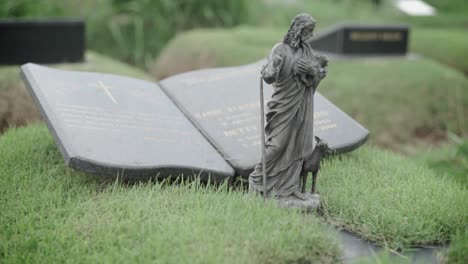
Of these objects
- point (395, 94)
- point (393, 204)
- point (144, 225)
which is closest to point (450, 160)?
point (395, 94)

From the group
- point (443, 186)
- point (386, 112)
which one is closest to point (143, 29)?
point (386, 112)

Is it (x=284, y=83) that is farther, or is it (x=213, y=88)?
(x=213, y=88)

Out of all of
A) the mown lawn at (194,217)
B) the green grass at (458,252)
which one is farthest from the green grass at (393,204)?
the green grass at (458,252)

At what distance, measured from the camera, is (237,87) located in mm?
4457

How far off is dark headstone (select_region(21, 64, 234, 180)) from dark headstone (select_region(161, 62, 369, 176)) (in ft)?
0.30

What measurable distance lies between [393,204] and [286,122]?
0.78 m

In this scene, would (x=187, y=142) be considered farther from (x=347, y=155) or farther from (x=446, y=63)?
(x=446, y=63)

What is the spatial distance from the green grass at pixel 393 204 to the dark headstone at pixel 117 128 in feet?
2.27

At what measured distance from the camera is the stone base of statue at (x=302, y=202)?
3.18 metres

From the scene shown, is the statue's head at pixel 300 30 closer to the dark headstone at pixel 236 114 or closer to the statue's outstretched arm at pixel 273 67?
the statue's outstretched arm at pixel 273 67

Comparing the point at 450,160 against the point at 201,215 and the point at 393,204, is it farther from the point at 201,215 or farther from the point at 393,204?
the point at 201,215

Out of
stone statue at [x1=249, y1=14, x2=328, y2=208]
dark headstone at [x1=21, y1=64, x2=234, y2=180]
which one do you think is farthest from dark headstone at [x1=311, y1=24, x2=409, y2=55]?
stone statue at [x1=249, y1=14, x2=328, y2=208]

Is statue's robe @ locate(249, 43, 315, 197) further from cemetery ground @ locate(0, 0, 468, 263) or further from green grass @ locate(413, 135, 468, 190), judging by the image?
green grass @ locate(413, 135, 468, 190)

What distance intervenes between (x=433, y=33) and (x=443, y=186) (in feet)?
23.6
